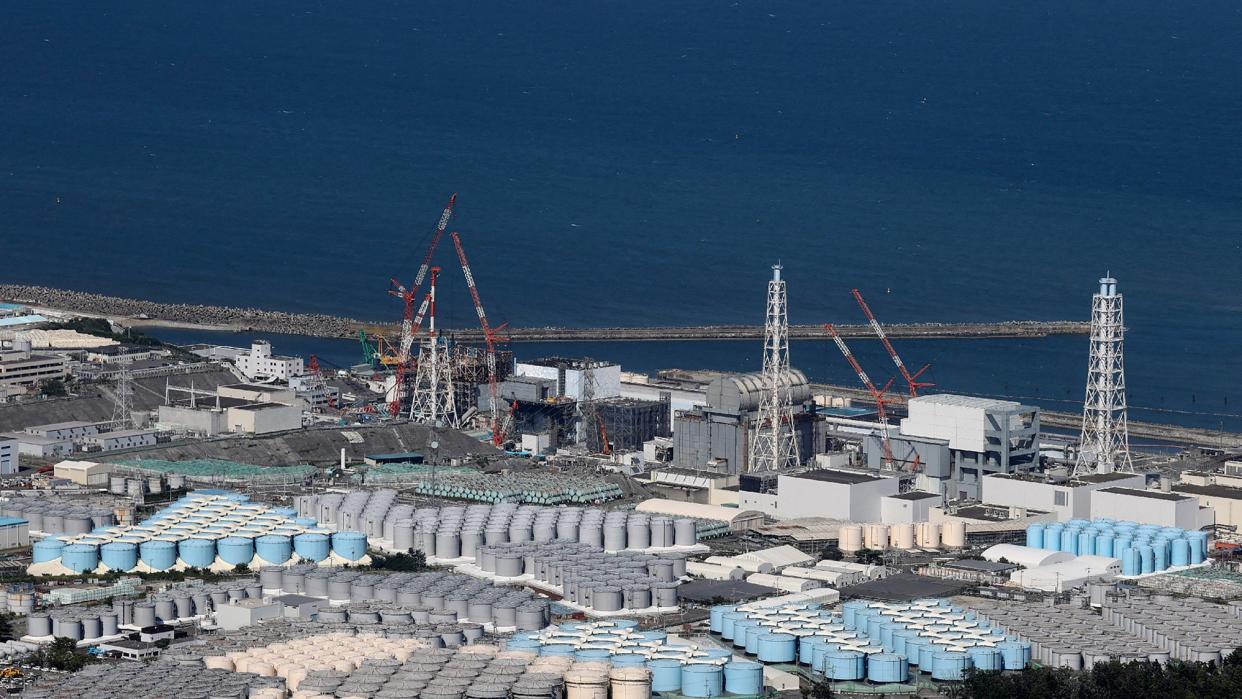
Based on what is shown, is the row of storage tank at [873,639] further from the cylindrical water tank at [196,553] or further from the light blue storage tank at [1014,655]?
the cylindrical water tank at [196,553]

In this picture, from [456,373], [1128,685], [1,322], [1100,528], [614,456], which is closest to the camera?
[1128,685]

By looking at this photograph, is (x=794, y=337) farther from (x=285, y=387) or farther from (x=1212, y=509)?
(x=1212, y=509)

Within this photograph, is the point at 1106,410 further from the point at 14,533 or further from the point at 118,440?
the point at 14,533

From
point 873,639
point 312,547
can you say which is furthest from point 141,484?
point 873,639

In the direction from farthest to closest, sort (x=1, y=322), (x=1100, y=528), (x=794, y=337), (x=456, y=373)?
(x=794, y=337), (x=1, y=322), (x=456, y=373), (x=1100, y=528)

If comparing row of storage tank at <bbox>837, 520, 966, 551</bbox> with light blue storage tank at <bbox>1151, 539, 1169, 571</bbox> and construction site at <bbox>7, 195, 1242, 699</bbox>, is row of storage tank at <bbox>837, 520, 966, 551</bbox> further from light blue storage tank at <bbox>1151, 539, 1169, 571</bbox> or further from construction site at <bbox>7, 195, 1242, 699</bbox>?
light blue storage tank at <bbox>1151, 539, 1169, 571</bbox>

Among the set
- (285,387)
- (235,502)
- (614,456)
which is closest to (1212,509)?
(614,456)
